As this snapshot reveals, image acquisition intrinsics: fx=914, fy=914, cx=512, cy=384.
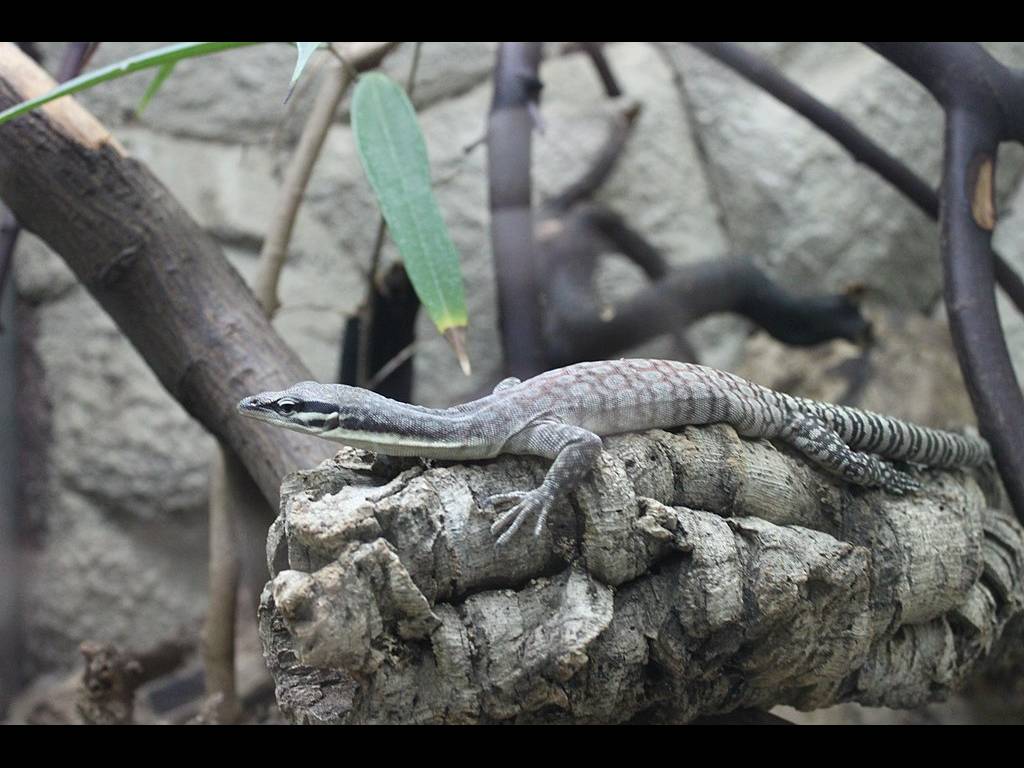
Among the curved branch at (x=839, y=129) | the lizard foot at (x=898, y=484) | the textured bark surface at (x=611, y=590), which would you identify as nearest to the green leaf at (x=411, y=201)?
the textured bark surface at (x=611, y=590)

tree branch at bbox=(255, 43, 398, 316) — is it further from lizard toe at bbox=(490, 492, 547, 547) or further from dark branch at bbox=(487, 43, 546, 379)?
lizard toe at bbox=(490, 492, 547, 547)

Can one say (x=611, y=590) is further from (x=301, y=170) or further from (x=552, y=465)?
(x=301, y=170)

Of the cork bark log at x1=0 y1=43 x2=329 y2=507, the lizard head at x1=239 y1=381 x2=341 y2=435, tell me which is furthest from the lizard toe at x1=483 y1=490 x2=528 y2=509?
the cork bark log at x1=0 y1=43 x2=329 y2=507

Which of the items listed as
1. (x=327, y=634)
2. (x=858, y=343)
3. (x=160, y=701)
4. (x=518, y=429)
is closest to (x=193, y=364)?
(x=518, y=429)

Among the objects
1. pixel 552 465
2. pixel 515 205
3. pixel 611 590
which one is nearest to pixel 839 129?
pixel 515 205

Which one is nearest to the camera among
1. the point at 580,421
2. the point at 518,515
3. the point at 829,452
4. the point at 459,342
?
the point at 518,515

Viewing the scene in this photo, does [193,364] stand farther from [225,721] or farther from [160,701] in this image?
[160,701]

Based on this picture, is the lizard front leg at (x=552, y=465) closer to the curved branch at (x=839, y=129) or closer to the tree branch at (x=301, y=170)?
the tree branch at (x=301, y=170)
